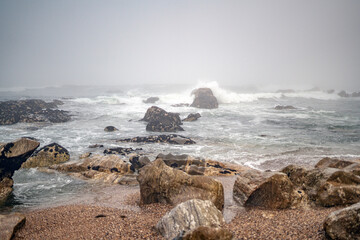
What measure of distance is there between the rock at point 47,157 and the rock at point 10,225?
6958 millimetres

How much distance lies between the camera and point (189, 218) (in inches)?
194

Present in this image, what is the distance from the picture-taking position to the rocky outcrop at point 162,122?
22.6 meters

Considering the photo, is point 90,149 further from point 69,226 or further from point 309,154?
point 309,154

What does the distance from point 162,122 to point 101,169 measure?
12629 millimetres

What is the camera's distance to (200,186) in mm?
6961

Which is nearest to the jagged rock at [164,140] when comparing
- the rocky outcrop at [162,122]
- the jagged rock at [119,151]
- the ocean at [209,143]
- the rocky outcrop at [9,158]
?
the ocean at [209,143]

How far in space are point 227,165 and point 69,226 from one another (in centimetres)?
810

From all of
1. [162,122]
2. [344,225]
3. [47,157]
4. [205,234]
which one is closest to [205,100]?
[162,122]

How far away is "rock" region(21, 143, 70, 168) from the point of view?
40.2 feet

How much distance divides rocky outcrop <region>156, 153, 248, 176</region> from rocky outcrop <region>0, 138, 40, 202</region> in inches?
236

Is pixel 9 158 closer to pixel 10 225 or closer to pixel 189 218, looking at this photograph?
pixel 10 225

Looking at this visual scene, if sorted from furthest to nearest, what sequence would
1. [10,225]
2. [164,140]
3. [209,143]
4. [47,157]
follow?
[164,140], [209,143], [47,157], [10,225]

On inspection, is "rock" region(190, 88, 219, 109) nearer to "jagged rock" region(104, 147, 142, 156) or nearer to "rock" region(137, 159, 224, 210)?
"jagged rock" region(104, 147, 142, 156)

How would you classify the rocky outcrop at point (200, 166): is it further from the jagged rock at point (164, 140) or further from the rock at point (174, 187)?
the jagged rock at point (164, 140)
